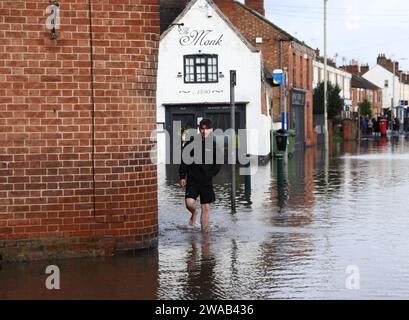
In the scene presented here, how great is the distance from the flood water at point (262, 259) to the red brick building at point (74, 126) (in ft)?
1.44

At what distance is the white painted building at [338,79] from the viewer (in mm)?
61625

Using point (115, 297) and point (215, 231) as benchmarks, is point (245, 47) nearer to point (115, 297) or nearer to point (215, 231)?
point (215, 231)

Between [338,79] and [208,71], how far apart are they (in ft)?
138

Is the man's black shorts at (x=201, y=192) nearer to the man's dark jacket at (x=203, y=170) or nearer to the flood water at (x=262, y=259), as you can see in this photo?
the man's dark jacket at (x=203, y=170)

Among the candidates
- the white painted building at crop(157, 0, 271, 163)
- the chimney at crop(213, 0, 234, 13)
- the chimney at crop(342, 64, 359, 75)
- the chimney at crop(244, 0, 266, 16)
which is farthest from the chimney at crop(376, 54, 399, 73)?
the white painted building at crop(157, 0, 271, 163)

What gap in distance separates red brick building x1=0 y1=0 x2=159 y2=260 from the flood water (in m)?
0.44

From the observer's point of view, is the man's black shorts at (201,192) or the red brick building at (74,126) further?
the man's black shorts at (201,192)

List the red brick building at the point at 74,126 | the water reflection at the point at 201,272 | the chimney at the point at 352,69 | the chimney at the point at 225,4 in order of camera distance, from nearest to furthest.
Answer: the water reflection at the point at 201,272 < the red brick building at the point at 74,126 < the chimney at the point at 225,4 < the chimney at the point at 352,69

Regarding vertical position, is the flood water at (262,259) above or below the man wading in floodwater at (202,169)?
below

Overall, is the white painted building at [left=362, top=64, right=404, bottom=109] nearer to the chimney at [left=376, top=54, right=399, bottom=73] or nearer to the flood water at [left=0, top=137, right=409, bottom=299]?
the chimney at [left=376, top=54, right=399, bottom=73]

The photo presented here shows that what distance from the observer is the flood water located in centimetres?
739

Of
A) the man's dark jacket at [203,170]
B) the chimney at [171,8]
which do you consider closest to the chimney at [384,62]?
the chimney at [171,8]

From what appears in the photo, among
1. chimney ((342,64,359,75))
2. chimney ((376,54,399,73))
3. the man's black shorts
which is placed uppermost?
chimney ((376,54,399,73))
